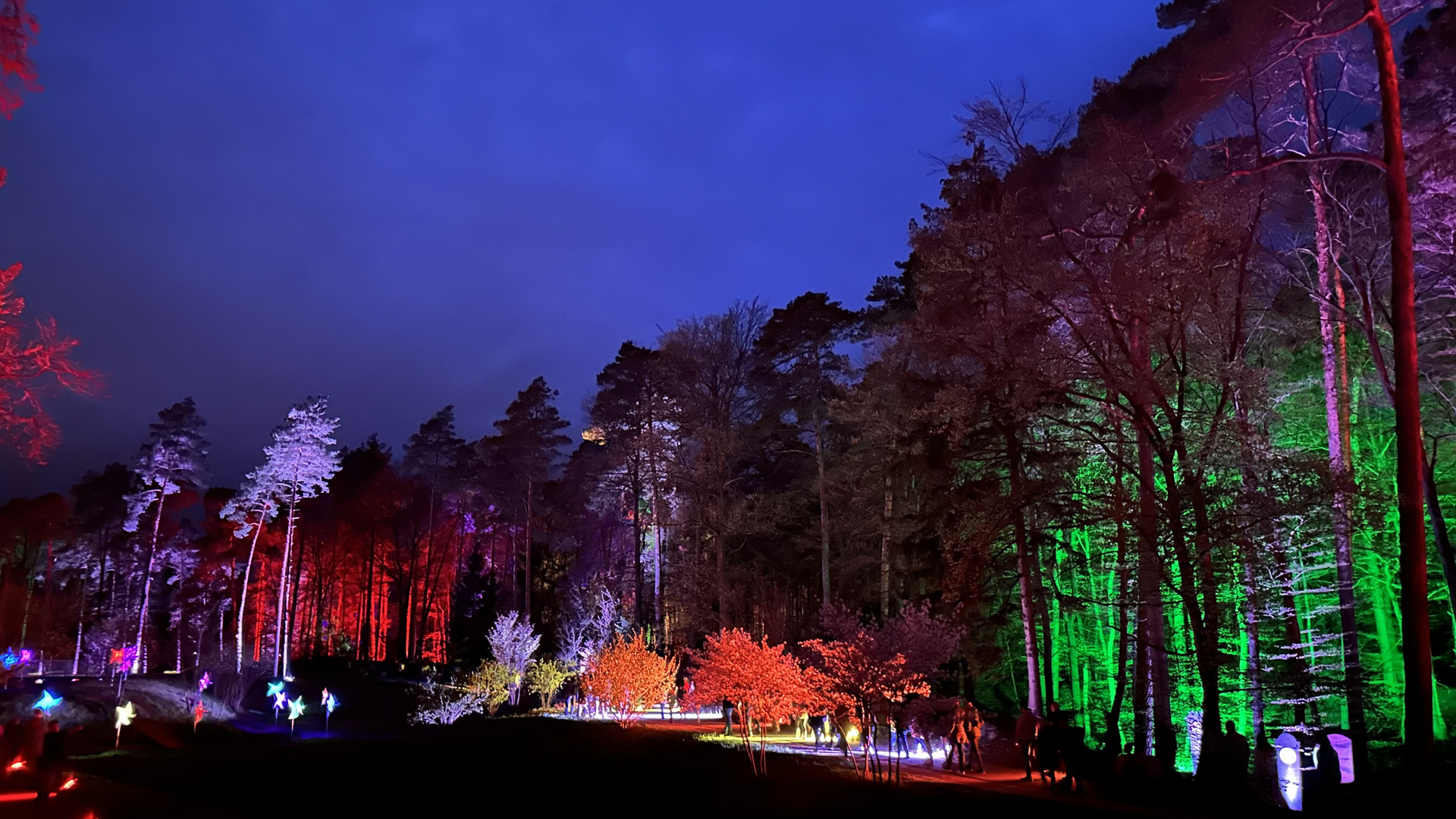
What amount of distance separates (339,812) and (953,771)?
10578 mm

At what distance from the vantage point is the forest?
11.9 meters

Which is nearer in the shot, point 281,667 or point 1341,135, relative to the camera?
point 1341,135

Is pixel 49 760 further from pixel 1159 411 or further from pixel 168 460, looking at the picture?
pixel 168 460

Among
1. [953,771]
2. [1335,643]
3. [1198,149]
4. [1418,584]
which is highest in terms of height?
[1198,149]

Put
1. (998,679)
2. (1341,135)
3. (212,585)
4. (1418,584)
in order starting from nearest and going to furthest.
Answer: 1. (1418,584)
2. (1341,135)
3. (998,679)
4. (212,585)

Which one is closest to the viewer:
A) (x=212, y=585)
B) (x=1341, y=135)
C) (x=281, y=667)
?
(x=1341, y=135)

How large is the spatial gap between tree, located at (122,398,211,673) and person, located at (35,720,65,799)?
3253 cm

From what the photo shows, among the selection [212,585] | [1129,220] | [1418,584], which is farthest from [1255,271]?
[212,585]

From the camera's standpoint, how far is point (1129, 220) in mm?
13117

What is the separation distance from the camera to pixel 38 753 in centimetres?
1281

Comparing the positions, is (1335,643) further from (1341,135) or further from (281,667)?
(281,667)

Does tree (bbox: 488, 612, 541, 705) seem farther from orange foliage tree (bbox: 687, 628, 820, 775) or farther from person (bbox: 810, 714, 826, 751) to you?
orange foliage tree (bbox: 687, 628, 820, 775)

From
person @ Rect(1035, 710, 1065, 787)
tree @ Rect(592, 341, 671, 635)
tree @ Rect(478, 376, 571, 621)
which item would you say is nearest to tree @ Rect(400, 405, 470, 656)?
tree @ Rect(478, 376, 571, 621)

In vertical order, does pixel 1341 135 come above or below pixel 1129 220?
above
